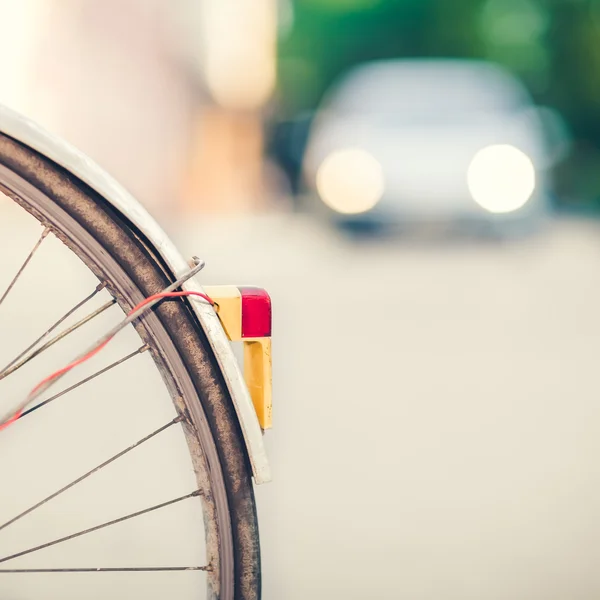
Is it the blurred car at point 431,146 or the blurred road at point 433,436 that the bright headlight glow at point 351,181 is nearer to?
the blurred car at point 431,146

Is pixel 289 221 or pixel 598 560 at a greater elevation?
pixel 289 221

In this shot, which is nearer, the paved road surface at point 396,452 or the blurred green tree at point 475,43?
the paved road surface at point 396,452

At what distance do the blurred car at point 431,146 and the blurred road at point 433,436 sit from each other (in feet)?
5.40

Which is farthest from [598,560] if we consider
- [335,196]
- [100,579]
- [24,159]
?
[335,196]

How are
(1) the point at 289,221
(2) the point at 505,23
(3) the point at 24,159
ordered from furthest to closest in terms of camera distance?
(2) the point at 505,23 → (1) the point at 289,221 → (3) the point at 24,159

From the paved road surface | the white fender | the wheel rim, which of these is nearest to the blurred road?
the paved road surface

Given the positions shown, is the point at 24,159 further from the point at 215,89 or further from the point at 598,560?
the point at 215,89

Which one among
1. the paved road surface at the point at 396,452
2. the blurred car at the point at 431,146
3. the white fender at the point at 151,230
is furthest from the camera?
the blurred car at the point at 431,146

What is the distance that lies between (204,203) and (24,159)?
11741 millimetres

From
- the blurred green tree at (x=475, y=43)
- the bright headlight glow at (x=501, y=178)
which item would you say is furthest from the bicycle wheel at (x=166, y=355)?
the blurred green tree at (x=475, y=43)

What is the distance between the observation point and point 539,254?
234 inches

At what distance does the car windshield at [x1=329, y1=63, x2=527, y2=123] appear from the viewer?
6555mm

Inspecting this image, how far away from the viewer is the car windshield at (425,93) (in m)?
6.55

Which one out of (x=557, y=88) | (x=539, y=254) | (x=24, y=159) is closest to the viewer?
(x=24, y=159)
